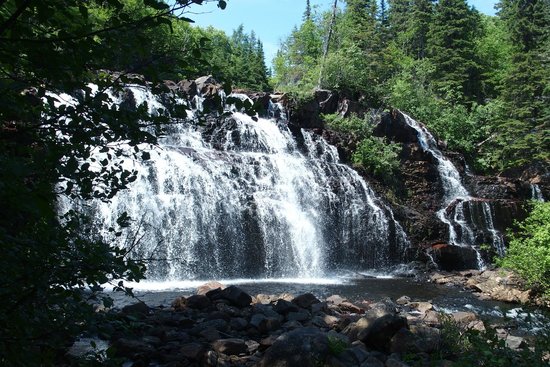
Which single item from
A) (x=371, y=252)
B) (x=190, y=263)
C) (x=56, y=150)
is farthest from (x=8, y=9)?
(x=371, y=252)

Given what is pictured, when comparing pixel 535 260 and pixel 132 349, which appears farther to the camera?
pixel 535 260

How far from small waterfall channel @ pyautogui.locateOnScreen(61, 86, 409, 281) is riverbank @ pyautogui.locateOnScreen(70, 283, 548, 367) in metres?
5.77

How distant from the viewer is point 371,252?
18.2 meters

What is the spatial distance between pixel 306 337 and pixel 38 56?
4466mm

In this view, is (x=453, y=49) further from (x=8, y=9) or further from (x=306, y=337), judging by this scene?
(x=8, y=9)

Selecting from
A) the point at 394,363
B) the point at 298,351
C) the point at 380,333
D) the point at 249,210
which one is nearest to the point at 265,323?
the point at 380,333

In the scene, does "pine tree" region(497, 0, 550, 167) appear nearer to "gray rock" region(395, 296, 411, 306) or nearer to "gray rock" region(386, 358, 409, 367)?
"gray rock" region(395, 296, 411, 306)

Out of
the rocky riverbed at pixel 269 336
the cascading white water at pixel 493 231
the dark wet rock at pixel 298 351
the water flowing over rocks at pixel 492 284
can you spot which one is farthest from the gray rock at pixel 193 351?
the cascading white water at pixel 493 231

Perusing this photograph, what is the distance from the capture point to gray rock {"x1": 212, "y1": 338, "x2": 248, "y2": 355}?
19.6 feet

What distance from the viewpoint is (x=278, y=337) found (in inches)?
224

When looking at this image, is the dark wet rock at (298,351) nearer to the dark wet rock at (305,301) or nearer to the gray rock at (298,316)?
the gray rock at (298,316)

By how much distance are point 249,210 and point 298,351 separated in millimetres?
10934

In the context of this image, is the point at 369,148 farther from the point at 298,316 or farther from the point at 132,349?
the point at 132,349

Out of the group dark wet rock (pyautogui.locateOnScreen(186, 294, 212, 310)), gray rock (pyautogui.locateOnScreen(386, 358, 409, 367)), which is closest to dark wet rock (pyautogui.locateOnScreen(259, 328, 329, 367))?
gray rock (pyautogui.locateOnScreen(386, 358, 409, 367))
